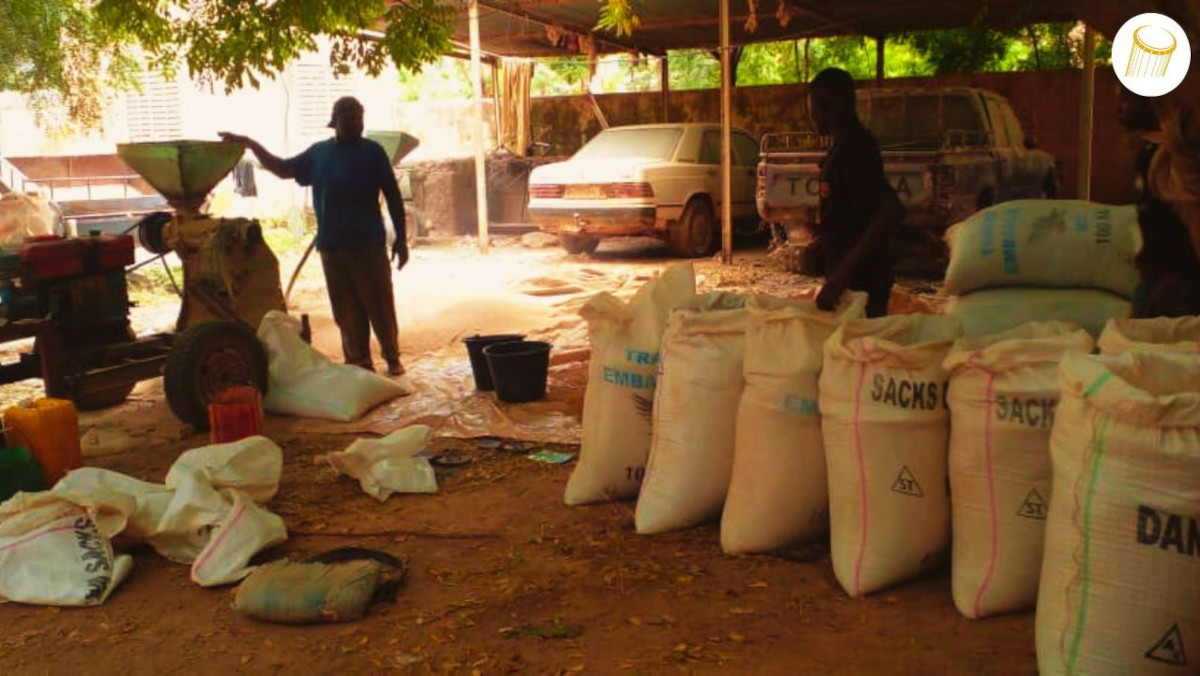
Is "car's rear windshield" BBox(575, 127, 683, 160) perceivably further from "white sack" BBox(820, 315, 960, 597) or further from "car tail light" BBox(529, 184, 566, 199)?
"white sack" BBox(820, 315, 960, 597)

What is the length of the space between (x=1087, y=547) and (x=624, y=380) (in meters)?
1.90

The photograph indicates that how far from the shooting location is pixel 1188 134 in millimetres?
2076

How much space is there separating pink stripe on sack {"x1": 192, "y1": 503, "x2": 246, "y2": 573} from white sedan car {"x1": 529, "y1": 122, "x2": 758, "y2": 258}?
8.62 m

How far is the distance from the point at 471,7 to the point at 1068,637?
420 inches

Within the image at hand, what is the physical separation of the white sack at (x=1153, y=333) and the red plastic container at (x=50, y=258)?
15.6 feet

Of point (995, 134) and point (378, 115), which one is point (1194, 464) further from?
point (378, 115)

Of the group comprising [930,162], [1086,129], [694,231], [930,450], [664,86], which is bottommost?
[930,450]

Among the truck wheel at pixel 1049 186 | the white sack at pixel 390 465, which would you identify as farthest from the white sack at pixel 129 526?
the truck wheel at pixel 1049 186

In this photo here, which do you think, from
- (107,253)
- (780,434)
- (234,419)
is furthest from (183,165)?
(780,434)

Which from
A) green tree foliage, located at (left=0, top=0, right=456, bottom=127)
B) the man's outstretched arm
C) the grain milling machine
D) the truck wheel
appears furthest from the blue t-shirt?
the truck wheel

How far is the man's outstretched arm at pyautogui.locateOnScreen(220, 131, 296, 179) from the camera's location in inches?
247

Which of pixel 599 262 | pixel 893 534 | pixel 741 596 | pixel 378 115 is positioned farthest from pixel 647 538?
pixel 378 115

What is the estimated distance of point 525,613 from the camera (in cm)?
319

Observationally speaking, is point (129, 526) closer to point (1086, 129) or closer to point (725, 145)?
point (725, 145)
